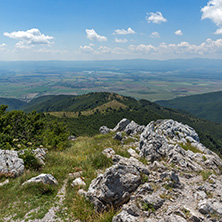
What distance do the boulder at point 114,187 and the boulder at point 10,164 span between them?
686 centimetres

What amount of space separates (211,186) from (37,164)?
13.8 meters

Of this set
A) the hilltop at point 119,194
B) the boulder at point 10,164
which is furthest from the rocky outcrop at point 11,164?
the hilltop at point 119,194

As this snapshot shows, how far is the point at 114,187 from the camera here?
9398mm

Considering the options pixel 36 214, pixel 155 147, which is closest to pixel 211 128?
pixel 155 147

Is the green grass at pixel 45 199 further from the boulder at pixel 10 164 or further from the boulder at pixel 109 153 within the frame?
the boulder at pixel 109 153

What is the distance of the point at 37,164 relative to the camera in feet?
45.8

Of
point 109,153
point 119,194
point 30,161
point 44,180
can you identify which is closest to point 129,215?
point 119,194

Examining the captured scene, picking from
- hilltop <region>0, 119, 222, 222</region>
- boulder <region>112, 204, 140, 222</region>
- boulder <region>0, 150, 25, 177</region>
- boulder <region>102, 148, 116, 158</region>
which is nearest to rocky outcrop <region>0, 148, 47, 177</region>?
boulder <region>0, 150, 25, 177</region>

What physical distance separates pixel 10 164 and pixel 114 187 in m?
9.27

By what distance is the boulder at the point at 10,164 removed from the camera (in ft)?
39.9

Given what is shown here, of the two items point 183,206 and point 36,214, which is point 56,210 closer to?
point 36,214

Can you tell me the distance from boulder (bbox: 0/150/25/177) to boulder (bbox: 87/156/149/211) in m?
6.86

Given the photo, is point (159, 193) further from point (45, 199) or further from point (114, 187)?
point (45, 199)

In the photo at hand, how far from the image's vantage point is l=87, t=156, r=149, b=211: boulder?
9.12 meters
